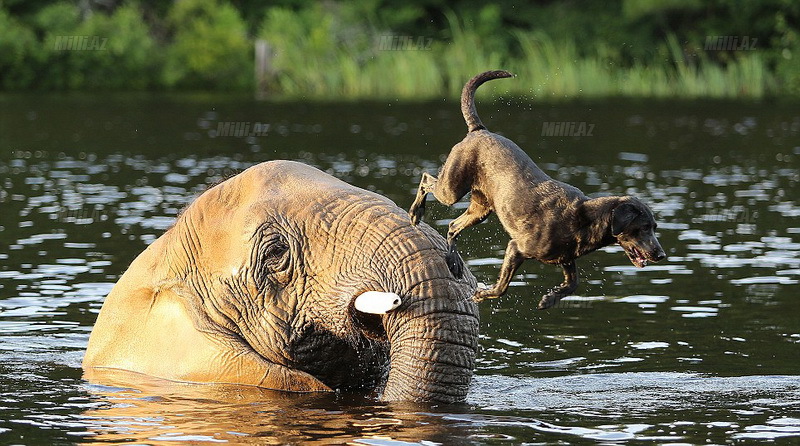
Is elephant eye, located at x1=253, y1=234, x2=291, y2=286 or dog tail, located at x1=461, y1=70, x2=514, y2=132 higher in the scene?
dog tail, located at x1=461, y1=70, x2=514, y2=132

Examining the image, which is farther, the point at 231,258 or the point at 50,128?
the point at 50,128

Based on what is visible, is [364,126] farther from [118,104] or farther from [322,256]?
[322,256]

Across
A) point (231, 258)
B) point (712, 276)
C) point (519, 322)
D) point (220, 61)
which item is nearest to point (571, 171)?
point (712, 276)

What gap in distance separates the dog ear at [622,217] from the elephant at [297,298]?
118 cm

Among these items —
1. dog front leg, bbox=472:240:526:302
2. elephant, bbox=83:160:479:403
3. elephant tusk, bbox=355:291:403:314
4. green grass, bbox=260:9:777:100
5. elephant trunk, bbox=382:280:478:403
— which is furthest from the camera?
green grass, bbox=260:9:777:100

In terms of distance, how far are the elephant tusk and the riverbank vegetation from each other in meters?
44.5

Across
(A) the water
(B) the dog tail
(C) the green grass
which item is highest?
(C) the green grass

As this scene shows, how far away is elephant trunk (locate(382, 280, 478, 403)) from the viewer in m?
9.20

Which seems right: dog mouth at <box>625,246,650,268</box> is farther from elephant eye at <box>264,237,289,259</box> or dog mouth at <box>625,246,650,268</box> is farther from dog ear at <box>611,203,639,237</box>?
elephant eye at <box>264,237,289,259</box>

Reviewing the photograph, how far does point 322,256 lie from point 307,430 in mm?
1147

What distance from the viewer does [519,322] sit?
1434cm

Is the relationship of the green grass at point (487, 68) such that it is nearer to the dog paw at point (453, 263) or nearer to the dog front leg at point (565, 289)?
the dog paw at point (453, 263)

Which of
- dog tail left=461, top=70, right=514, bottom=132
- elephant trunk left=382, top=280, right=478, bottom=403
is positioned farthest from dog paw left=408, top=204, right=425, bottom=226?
dog tail left=461, top=70, right=514, bottom=132

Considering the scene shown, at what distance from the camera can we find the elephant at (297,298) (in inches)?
366
